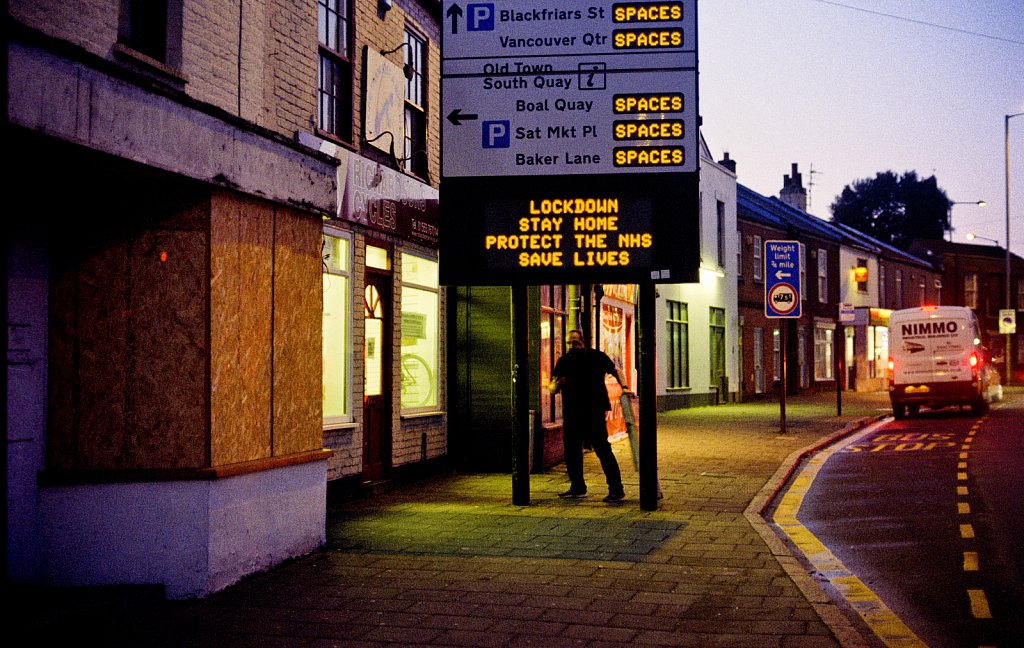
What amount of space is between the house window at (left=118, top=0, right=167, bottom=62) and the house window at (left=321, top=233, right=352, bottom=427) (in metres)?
3.02

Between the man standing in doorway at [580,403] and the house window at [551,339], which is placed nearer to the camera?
the man standing in doorway at [580,403]

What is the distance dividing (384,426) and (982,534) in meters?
6.77

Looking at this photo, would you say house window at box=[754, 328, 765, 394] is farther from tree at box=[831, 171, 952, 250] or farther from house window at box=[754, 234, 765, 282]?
tree at box=[831, 171, 952, 250]

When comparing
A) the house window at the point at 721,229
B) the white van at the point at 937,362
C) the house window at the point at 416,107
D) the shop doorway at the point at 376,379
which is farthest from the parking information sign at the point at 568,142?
the house window at the point at 721,229

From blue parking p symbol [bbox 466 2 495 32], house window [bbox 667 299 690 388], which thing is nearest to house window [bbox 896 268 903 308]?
house window [bbox 667 299 690 388]

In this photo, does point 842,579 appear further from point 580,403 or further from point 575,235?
point 580,403

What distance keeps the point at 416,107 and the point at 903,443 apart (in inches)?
425

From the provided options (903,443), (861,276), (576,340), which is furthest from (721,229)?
(576,340)

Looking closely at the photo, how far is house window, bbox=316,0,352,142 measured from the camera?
38.0ft

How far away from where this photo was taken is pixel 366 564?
8.01 m

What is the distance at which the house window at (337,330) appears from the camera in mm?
11344

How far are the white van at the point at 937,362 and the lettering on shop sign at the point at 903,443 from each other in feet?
15.8

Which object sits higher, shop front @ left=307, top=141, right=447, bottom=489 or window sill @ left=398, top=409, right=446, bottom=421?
shop front @ left=307, top=141, right=447, bottom=489

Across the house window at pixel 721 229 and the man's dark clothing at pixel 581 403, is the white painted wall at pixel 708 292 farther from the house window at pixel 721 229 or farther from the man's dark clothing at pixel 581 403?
the man's dark clothing at pixel 581 403
